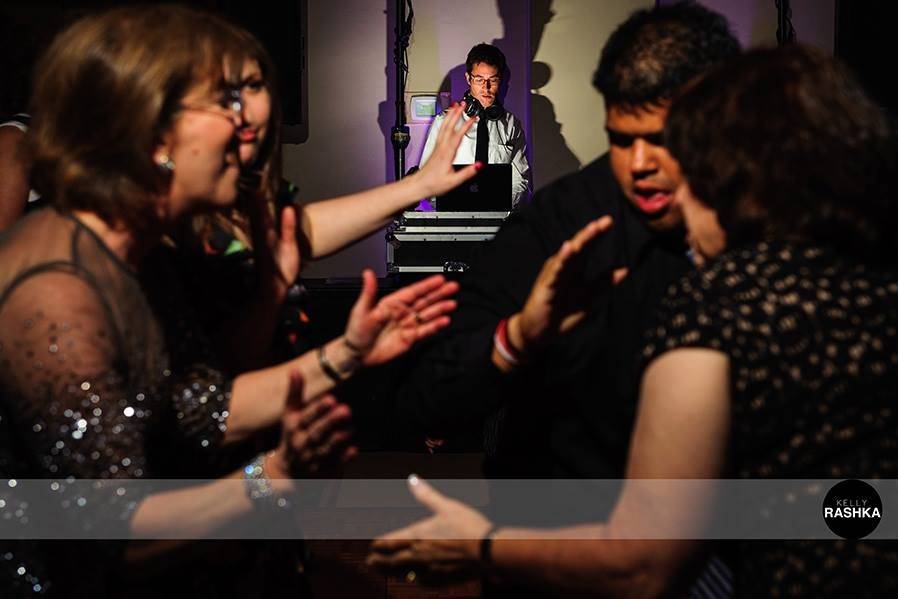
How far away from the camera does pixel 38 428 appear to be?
125cm

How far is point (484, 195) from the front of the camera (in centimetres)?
459

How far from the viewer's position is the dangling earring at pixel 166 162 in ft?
4.62

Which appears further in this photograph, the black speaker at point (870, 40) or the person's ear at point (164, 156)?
the black speaker at point (870, 40)

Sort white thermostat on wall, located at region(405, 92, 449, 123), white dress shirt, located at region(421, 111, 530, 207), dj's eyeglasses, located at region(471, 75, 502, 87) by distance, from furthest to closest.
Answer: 1. white thermostat on wall, located at region(405, 92, 449, 123)
2. white dress shirt, located at region(421, 111, 530, 207)
3. dj's eyeglasses, located at region(471, 75, 502, 87)

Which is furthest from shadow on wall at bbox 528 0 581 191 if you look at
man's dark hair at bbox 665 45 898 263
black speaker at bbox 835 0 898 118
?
man's dark hair at bbox 665 45 898 263

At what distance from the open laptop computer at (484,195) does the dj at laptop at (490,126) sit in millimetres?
1049

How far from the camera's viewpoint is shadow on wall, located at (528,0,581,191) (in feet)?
25.9

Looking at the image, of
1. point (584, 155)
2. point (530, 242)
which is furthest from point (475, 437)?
point (584, 155)

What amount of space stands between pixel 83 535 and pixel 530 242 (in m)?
0.91

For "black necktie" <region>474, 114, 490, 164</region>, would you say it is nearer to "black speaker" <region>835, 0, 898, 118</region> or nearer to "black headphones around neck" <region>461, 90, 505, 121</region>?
"black headphones around neck" <region>461, 90, 505, 121</region>

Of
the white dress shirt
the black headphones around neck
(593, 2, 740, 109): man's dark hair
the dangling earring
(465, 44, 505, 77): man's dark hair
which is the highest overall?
(593, 2, 740, 109): man's dark hair

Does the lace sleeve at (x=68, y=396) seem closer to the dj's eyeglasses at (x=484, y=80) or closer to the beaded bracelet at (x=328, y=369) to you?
the beaded bracelet at (x=328, y=369)

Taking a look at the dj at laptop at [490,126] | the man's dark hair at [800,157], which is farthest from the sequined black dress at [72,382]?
the dj at laptop at [490,126]

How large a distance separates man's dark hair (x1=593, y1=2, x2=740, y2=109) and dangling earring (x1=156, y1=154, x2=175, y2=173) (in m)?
0.76
